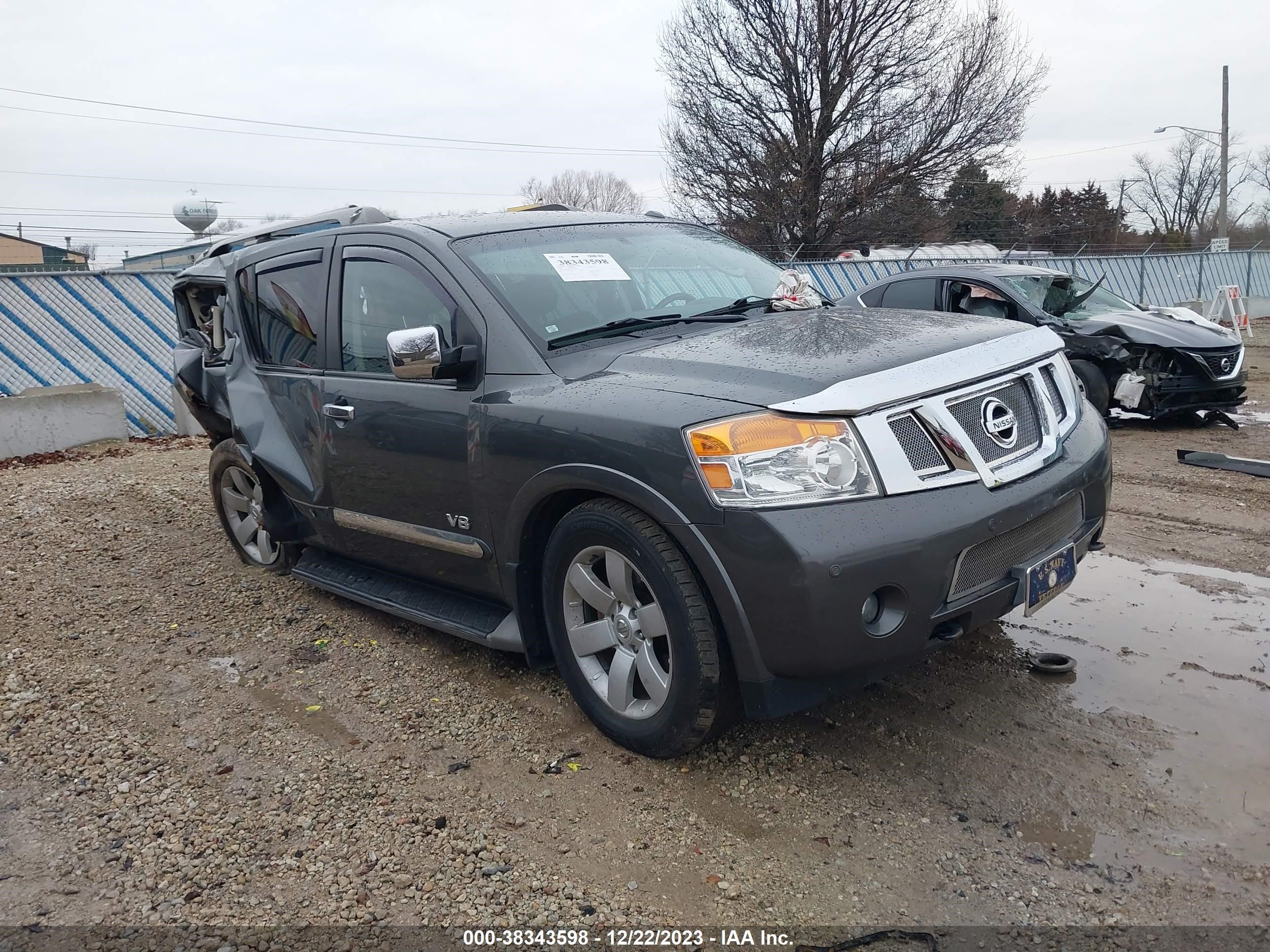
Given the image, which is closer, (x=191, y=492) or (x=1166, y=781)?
(x=1166, y=781)

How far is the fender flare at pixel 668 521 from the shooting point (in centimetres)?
279

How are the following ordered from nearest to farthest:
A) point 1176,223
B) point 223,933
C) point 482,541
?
1. point 223,933
2. point 482,541
3. point 1176,223

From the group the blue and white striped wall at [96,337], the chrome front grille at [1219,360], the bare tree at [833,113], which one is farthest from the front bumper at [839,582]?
the bare tree at [833,113]

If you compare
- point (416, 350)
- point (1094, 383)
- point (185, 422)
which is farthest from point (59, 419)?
point (1094, 383)

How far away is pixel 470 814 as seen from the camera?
304cm

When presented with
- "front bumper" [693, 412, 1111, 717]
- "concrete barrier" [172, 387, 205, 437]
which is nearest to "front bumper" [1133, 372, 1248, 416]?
"front bumper" [693, 412, 1111, 717]

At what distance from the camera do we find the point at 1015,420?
10.4 feet

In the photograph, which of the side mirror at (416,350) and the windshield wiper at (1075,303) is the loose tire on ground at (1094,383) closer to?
the windshield wiper at (1075,303)

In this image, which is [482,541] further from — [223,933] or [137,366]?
[137,366]

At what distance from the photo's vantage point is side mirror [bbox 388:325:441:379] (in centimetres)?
345

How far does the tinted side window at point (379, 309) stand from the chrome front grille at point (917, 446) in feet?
5.84

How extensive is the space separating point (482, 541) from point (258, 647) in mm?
1643

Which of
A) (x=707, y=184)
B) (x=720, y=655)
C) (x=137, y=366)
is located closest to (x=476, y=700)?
(x=720, y=655)

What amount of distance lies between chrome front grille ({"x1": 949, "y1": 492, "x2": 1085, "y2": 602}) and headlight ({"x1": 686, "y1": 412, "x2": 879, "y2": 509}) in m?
0.40
